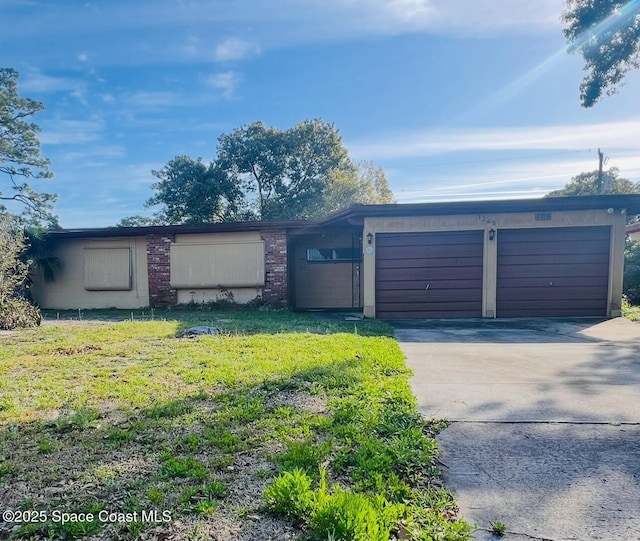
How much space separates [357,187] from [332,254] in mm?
11652

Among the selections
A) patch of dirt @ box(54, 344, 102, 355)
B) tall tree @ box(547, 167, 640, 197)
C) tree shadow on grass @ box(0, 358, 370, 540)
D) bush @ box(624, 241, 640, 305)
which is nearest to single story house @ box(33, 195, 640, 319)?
bush @ box(624, 241, 640, 305)

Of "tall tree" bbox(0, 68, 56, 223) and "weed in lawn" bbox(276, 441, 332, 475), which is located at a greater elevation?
"tall tree" bbox(0, 68, 56, 223)

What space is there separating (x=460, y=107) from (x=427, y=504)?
12.8 metres

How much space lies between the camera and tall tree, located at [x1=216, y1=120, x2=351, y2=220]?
2339 cm

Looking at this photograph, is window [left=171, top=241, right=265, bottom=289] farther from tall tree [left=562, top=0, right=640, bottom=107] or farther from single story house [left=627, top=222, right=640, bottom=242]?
single story house [left=627, top=222, right=640, bottom=242]

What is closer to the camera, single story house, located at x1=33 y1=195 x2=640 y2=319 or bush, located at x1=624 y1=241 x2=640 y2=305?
single story house, located at x1=33 y1=195 x2=640 y2=319

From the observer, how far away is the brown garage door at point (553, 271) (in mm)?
8711

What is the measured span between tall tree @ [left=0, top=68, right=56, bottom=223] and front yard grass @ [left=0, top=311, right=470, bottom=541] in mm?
18792

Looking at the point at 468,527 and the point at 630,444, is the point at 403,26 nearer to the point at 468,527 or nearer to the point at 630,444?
the point at 630,444

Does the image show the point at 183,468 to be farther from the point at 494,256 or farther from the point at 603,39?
the point at 603,39

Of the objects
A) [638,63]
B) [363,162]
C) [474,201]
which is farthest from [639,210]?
[363,162]

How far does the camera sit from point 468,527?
1629mm

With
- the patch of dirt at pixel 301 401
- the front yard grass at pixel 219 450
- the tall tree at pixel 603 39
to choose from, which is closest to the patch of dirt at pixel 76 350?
the front yard grass at pixel 219 450

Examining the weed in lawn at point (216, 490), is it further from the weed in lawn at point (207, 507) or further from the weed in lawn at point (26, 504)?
the weed in lawn at point (26, 504)
